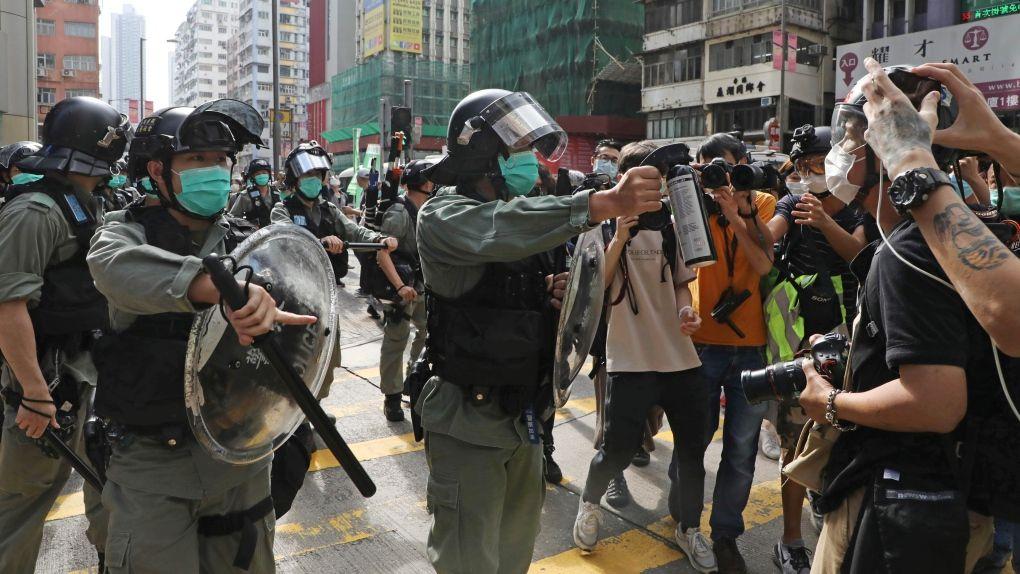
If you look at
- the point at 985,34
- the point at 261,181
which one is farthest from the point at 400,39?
the point at 261,181

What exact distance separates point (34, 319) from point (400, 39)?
66.6m

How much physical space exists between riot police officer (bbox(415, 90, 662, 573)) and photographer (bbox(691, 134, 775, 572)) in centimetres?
137

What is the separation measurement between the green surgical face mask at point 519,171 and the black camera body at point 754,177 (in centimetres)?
121

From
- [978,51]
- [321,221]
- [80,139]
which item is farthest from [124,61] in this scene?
[80,139]

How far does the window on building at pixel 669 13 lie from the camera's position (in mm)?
38594

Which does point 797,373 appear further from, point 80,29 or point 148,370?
point 80,29

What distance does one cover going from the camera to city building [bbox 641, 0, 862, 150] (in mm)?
34500

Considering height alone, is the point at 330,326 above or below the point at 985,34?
below

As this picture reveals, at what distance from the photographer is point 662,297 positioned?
3.96 meters

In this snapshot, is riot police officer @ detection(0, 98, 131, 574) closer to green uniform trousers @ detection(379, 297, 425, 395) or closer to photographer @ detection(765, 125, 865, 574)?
green uniform trousers @ detection(379, 297, 425, 395)

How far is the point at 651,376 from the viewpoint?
3.84 metres

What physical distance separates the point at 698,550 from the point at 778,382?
1900 millimetres

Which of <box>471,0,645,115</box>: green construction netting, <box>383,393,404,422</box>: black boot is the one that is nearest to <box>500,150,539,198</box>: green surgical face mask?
<box>383,393,404,422</box>: black boot

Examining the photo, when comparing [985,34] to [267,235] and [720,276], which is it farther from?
[267,235]
